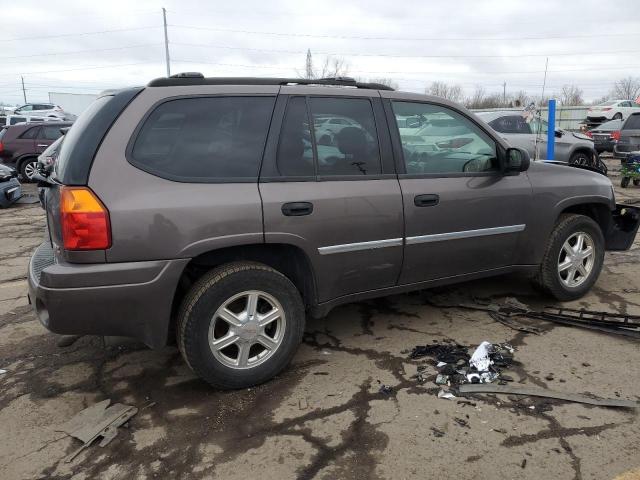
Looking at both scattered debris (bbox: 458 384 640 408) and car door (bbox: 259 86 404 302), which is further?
car door (bbox: 259 86 404 302)

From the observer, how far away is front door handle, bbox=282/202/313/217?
3148 mm

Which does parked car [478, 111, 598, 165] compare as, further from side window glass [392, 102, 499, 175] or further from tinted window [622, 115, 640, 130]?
side window glass [392, 102, 499, 175]

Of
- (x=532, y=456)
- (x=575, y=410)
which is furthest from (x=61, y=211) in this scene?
(x=575, y=410)

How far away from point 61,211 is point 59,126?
1395 cm

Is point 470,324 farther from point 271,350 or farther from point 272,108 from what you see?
point 272,108

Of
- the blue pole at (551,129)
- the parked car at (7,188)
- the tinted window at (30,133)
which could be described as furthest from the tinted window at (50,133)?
the blue pole at (551,129)

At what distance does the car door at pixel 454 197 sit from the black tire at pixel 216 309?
92 cm

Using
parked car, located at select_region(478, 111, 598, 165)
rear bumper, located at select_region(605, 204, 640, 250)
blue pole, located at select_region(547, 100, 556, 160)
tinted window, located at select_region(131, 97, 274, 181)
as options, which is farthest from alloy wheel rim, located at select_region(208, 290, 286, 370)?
parked car, located at select_region(478, 111, 598, 165)

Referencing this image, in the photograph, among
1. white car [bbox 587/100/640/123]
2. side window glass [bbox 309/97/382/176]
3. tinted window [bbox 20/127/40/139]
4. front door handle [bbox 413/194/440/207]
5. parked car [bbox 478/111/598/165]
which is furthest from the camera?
white car [bbox 587/100/640/123]

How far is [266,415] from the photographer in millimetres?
2994

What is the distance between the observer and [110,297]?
2822 mm

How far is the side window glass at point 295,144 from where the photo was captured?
10.6 feet

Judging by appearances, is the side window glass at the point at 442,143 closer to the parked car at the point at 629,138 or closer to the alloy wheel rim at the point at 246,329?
the alloy wheel rim at the point at 246,329

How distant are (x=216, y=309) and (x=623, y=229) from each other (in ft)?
13.1
